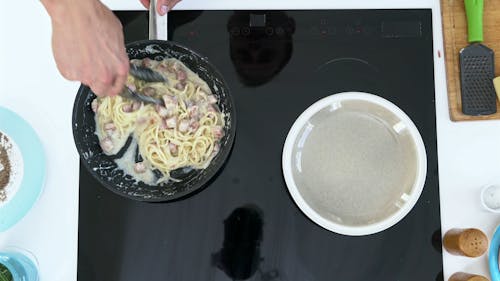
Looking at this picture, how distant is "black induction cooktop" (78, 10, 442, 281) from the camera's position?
3.58 ft

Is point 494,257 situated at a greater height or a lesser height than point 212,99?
lesser

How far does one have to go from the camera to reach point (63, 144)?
1.09 m

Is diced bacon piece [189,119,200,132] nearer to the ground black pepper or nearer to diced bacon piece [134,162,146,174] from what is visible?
diced bacon piece [134,162,146,174]

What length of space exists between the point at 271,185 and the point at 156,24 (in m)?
0.43

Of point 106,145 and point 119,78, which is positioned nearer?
point 119,78

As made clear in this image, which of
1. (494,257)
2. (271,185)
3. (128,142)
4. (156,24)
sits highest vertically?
(156,24)

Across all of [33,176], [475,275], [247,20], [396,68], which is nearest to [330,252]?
[475,275]

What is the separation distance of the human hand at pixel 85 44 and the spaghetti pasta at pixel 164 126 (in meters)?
0.25

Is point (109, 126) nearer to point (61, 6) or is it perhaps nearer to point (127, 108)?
point (127, 108)

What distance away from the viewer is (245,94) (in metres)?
1.12

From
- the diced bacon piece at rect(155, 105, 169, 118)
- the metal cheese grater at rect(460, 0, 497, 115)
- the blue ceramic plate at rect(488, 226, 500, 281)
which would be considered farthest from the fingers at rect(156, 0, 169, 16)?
the blue ceramic plate at rect(488, 226, 500, 281)

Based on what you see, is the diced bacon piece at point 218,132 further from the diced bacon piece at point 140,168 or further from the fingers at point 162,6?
the fingers at point 162,6

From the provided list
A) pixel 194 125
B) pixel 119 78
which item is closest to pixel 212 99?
pixel 194 125

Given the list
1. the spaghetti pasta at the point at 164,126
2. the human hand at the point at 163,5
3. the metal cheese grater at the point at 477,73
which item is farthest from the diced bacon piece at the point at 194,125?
the metal cheese grater at the point at 477,73
